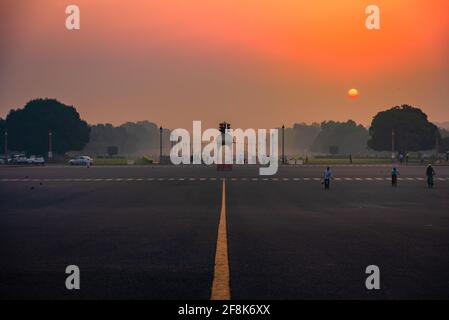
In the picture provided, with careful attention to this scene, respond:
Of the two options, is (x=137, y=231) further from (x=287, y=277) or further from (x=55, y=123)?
(x=55, y=123)

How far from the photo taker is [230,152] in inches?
2692

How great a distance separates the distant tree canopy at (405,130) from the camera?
416 ft

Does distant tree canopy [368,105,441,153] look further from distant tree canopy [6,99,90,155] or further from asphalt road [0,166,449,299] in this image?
asphalt road [0,166,449,299]

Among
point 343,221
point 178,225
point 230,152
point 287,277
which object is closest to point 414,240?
point 343,221

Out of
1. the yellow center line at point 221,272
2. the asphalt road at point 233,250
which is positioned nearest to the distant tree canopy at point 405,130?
the asphalt road at point 233,250

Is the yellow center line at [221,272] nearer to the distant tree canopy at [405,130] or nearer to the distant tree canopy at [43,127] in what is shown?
the distant tree canopy at [43,127]

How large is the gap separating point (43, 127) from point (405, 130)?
283 feet

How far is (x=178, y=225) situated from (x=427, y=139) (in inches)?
4867

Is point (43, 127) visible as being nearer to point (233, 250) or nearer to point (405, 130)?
point (405, 130)

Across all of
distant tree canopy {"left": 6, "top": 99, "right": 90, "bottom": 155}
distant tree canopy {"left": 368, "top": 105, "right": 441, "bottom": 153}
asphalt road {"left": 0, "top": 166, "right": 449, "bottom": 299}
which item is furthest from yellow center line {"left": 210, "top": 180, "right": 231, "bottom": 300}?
distant tree canopy {"left": 368, "top": 105, "right": 441, "bottom": 153}

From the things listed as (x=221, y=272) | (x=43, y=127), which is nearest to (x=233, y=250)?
(x=221, y=272)

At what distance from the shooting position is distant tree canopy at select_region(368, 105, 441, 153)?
127 m

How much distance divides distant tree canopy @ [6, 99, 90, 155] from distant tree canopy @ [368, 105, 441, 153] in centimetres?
7459

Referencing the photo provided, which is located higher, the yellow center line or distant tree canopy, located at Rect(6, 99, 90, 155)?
distant tree canopy, located at Rect(6, 99, 90, 155)
